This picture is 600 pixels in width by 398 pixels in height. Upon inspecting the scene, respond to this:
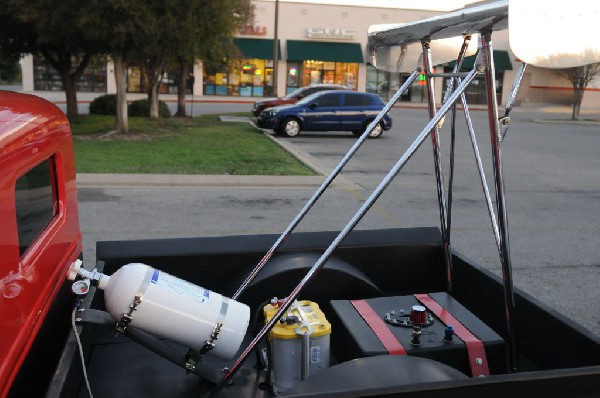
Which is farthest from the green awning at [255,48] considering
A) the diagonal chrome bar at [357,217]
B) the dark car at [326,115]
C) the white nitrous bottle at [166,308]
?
the diagonal chrome bar at [357,217]

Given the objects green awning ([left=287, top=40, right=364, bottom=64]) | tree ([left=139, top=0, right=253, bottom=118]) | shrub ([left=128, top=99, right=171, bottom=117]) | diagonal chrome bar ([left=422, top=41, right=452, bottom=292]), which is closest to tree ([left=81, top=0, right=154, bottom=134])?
tree ([left=139, top=0, right=253, bottom=118])

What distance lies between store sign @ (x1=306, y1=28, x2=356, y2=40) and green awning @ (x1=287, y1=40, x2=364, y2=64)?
485 mm

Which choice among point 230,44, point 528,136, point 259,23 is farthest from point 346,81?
point 528,136

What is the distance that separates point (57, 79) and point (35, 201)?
48067 millimetres

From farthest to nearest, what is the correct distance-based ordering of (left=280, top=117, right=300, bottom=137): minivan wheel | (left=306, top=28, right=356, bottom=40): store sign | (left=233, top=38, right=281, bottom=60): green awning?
(left=306, top=28, right=356, bottom=40): store sign → (left=233, top=38, right=281, bottom=60): green awning → (left=280, top=117, right=300, bottom=137): minivan wheel

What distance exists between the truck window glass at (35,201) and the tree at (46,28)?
545 inches

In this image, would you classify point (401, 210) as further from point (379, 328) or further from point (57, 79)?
point (57, 79)

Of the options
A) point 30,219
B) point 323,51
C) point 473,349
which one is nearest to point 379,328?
point 473,349

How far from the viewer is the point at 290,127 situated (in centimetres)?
2091

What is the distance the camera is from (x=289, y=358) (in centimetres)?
287

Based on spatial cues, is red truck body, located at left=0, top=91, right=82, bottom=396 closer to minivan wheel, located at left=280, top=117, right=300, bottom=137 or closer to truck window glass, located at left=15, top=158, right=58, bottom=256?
truck window glass, located at left=15, top=158, right=58, bottom=256

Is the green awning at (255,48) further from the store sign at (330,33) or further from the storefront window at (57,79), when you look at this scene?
the storefront window at (57,79)

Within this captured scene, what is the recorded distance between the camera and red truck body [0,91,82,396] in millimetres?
1938

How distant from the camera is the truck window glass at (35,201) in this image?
86.0 inches
